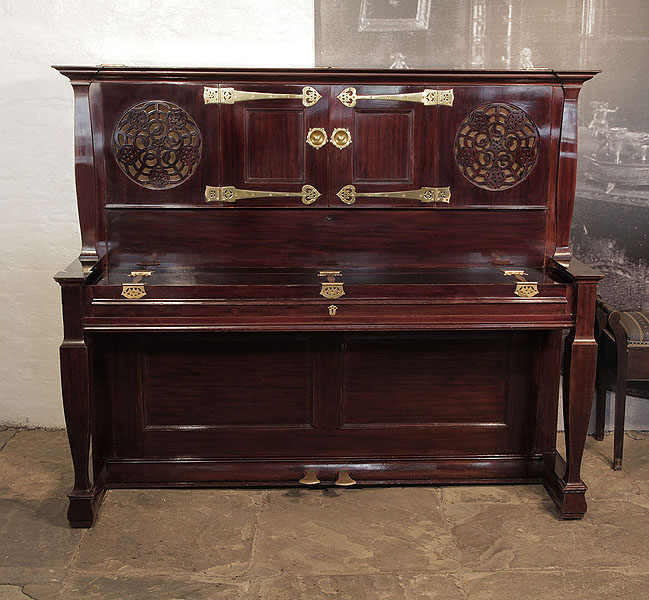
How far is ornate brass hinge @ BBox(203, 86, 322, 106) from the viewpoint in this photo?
346cm

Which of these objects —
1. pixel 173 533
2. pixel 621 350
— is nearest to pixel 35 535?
pixel 173 533

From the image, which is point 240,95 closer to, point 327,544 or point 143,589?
point 327,544

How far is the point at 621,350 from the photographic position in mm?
3906

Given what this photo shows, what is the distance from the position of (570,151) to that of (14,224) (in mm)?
2587

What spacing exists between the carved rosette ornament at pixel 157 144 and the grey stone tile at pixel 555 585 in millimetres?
1897

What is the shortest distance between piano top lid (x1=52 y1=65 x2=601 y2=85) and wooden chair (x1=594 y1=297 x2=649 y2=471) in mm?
1123

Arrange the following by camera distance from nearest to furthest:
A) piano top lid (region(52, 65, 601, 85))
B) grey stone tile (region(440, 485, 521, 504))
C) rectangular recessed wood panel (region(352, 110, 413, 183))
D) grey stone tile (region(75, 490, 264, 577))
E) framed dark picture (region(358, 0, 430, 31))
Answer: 1. grey stone tile (region(75, 490, 264, 577))
2. piano top lid (region(52, 65, 601, 85))
3. rectangular recessed wood panel (region(352, 110, 413, 183))
4. grey stone tile (region(440, 485, 521, 504))
5. framed dark picture (region(358, 0, 430, 31))

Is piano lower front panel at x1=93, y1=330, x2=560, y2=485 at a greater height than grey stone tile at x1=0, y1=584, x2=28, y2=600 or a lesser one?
greater

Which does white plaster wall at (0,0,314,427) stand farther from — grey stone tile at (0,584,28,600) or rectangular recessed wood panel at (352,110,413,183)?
grey stone tile at (0,584,28,600)

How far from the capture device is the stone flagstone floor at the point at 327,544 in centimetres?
304

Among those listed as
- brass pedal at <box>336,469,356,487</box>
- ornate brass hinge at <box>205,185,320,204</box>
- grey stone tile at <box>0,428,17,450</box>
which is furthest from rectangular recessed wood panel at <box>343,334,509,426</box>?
grey stone tile at <box>0,428,17,450</box>

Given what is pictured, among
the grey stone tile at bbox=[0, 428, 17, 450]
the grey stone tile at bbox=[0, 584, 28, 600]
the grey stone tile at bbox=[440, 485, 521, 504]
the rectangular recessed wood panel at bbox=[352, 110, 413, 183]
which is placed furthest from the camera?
the grey stone tile at bbox=[0, 428, 17, 450]

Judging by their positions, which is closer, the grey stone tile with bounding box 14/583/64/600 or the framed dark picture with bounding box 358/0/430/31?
the grey stone tile with bounding box 14/583/64/600

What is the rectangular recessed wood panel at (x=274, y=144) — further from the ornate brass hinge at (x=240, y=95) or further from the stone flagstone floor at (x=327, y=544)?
the stone flagstone floor at (x=327, y=544)
